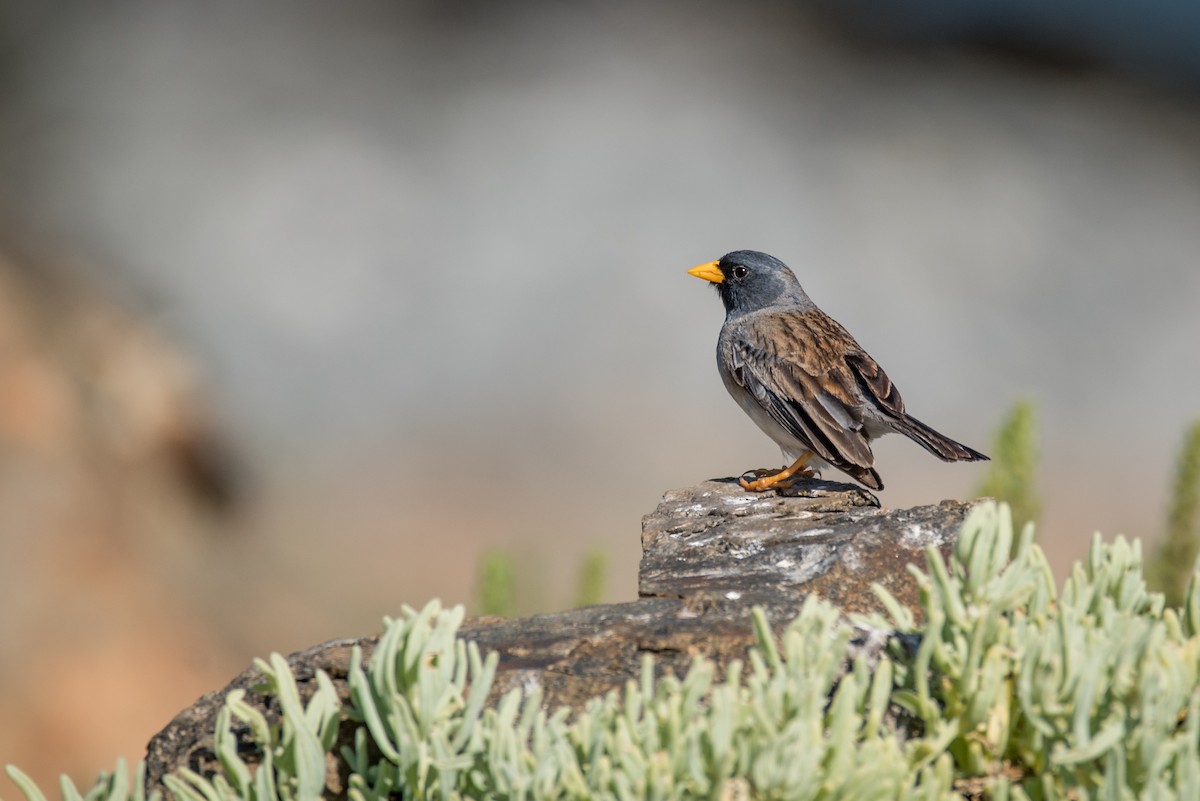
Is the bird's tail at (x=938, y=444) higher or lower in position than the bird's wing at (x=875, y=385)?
lower

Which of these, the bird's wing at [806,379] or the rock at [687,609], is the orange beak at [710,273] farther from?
the rock at [687,609]

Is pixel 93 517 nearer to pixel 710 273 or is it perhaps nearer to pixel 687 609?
pixel 710 273

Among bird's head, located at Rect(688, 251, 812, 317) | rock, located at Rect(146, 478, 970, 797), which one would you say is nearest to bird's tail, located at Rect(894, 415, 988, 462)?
rock, located at Rect(146, 478, 970, 797)

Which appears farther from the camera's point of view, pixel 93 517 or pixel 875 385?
pixel 93 517

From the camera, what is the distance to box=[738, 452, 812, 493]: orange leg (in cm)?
528

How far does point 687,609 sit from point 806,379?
328 cm

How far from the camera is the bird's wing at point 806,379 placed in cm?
588

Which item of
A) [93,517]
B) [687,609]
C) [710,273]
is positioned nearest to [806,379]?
[710,273]

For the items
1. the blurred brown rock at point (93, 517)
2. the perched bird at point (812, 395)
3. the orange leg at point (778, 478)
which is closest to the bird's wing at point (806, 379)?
the perched bird at point (812, 395)

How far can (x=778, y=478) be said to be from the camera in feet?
18.6

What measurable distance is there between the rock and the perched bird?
128 centimetres

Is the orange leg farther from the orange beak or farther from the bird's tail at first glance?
the orange beak

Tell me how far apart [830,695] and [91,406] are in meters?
9.19

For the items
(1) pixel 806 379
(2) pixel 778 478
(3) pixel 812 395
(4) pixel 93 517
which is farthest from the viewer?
(4) pixel 93 517
